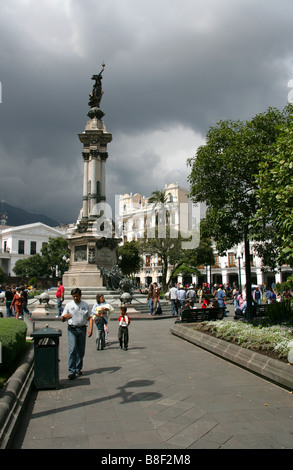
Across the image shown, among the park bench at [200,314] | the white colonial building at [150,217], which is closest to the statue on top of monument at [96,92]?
the park bench at [200,314]

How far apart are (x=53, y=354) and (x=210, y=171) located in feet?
27.0

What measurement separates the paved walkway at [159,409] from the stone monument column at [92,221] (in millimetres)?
14913

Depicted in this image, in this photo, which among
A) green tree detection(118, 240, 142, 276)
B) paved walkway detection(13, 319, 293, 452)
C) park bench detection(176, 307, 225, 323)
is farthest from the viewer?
green tree detection(118, 240, 142, 276)

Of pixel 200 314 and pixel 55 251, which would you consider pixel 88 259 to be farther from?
pixel 55 251

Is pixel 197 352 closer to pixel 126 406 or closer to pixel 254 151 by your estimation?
pixel 126 406

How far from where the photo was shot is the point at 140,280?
73.4 meters

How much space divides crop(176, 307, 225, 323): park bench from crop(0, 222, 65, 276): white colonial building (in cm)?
7120

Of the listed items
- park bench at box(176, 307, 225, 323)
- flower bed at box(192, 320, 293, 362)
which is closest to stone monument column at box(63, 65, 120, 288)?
park bench at box(176, 307, 225, 323)

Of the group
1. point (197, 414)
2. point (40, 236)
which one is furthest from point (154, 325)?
point (40, 236)

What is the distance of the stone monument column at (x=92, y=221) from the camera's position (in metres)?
22.8

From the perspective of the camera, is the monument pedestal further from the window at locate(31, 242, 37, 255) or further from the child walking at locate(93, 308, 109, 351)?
the window at locate(31, 242, 37, 255)

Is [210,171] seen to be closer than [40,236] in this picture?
Yes

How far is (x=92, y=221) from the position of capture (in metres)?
23.9

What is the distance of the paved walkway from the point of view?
402 centimetres
